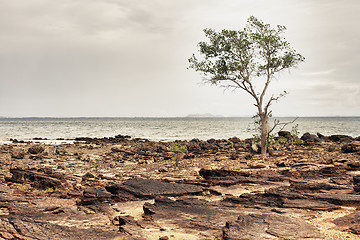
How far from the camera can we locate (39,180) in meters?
12.7

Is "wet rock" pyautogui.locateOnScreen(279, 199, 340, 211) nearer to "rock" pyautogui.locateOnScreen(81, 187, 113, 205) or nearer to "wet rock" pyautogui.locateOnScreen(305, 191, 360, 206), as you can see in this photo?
"wet rock" pyautogui.locateOnScreen(305, 191, 360, 206)

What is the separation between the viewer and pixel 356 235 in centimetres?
713

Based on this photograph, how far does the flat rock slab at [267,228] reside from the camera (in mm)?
6930

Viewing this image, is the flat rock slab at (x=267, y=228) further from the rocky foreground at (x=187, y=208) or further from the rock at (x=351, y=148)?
the rock at (x=351, y=148)

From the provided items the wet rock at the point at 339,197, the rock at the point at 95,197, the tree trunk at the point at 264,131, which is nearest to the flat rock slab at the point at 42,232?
the rock at the point at 95,197

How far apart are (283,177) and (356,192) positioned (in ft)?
13.1

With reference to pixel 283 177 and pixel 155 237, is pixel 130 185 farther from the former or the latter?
pixel 283 177

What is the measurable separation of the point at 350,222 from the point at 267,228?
2.26 metres

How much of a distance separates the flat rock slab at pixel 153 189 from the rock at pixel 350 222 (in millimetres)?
5096

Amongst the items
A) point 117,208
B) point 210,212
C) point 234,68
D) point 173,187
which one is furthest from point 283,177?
point 234,68

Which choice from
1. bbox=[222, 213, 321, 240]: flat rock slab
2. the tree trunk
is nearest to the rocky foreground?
bbox=[222, 213, 321, 240]: flat rock slab

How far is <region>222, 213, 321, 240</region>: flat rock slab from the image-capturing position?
22.7ft

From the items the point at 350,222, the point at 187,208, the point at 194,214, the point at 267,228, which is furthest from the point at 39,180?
the point at 350,222

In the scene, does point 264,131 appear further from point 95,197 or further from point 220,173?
point 95,197
